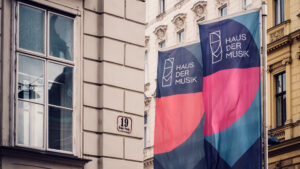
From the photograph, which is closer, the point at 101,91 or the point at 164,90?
the point at 101,91

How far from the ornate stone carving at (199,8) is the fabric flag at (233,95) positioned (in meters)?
26.4

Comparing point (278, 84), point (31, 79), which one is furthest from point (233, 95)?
point (278, 84)

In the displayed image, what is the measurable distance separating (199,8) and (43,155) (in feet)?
102

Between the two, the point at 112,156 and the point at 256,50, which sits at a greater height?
the point at 256,50

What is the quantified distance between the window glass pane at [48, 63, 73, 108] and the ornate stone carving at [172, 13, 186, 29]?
31.8 meters

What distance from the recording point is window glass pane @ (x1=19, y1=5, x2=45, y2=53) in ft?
36.7

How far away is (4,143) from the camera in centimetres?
1049

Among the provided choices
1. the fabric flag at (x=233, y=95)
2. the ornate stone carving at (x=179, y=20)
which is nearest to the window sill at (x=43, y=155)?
the fabric flag at (x=233, y=95)

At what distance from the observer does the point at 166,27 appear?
4525 cm

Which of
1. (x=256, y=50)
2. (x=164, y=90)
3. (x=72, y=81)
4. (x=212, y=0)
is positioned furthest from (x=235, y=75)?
(x=212, y=0)

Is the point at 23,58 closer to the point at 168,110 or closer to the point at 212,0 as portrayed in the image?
the point at 168,110

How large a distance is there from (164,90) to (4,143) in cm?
622

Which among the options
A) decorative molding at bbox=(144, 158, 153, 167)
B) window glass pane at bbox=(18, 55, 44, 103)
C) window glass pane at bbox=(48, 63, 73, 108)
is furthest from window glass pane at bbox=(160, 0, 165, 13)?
window glass pane at bbox=(18, 55, 44, 103)

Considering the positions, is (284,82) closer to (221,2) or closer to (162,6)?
(221,2)
